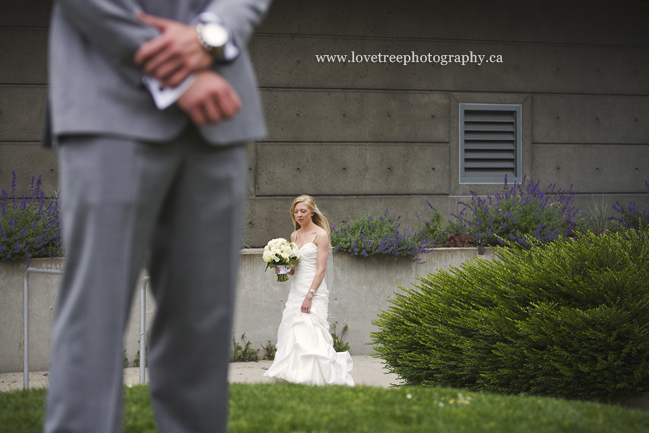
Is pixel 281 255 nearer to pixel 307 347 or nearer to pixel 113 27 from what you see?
pixel 307 347

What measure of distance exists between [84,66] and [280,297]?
7.58m

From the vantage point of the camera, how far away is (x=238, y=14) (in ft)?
5.70

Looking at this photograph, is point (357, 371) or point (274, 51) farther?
point (274, 51)

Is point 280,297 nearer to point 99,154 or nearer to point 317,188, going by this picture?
point 317,188

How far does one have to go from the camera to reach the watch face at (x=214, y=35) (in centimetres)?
162

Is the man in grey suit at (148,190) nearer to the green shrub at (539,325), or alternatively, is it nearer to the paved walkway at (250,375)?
the green shrub at (539,325)

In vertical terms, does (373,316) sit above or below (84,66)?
below

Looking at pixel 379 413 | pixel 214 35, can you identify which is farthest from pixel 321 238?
pixel 214 35

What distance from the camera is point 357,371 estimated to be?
8.02 meters

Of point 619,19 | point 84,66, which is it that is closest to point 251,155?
point 619,19

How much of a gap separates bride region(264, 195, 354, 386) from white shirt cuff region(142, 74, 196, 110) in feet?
18.5

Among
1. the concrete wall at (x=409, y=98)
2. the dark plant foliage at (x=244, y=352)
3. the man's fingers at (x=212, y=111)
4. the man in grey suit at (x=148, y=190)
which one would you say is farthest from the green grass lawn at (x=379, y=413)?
the concrete wall at (x=409, y=98)

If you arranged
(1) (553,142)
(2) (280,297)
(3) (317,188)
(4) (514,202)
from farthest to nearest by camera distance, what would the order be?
(1) (553,142) → (3) (317,188) → (4) (514,202) → (2) (280,297)

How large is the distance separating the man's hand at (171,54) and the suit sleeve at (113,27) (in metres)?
0.02
